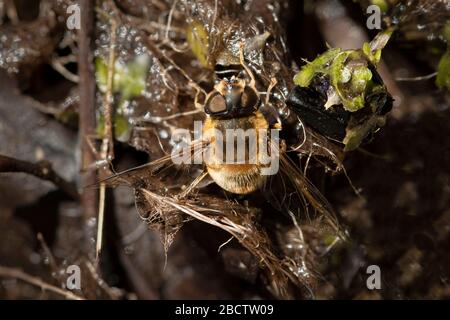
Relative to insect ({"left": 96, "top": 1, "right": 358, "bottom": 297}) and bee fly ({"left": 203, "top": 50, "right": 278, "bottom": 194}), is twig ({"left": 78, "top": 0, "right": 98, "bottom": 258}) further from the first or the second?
bee fly ({"left": 203, "top": 50, "right": 278, "bottom": 194})

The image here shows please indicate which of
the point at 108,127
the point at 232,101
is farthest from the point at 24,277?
the point at 232,101

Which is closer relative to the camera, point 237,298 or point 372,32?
point 372,32

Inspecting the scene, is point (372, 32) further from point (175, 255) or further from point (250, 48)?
point (175, 255)

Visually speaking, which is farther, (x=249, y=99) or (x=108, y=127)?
(x=108, y=127)

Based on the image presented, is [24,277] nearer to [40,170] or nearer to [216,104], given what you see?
[40,170]

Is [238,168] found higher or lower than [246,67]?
lower
